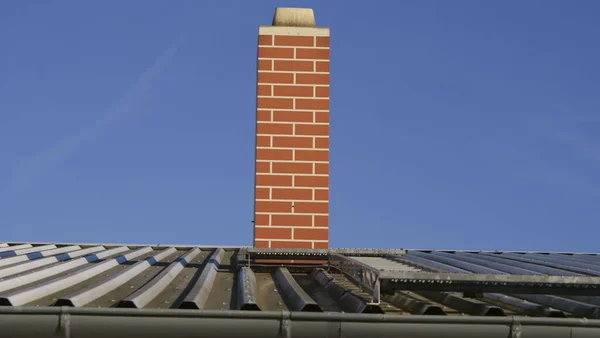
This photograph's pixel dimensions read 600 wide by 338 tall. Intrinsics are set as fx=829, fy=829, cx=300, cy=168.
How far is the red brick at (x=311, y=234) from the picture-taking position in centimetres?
1104

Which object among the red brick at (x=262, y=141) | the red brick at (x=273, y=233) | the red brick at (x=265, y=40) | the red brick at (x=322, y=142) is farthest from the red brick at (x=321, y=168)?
the red brick at (x=265, y=40)

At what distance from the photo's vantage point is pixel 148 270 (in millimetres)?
8992

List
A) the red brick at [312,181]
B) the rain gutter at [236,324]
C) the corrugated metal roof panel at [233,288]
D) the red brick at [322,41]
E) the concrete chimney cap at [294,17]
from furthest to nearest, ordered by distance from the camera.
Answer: the concrete chimney cap at [294,17] < the red brick at [322,41] < the red brick at [312,181] < the corrugated metal roof panel at [233,288] < the rain gutter at [236,324]

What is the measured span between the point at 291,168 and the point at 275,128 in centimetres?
58

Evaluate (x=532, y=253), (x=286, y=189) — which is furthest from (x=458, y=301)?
(x=532, y=253)

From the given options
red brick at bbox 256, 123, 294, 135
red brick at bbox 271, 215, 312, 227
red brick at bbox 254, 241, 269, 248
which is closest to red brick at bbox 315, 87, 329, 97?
red brick at bbox 256, 123, 294, 135

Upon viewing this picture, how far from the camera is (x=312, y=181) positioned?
436 inches

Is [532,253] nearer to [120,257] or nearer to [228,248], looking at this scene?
[228,248]

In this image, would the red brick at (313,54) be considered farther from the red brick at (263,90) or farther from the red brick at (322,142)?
the red brick at (322,142)

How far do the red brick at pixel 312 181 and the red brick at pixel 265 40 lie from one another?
6.32 ft

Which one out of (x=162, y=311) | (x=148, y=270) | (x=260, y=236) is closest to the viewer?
(x=162, y=311)

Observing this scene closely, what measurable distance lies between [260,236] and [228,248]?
8.31ft

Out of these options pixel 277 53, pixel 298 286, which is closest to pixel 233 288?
pixel 298 286

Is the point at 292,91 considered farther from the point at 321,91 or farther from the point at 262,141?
the point at 262,141
